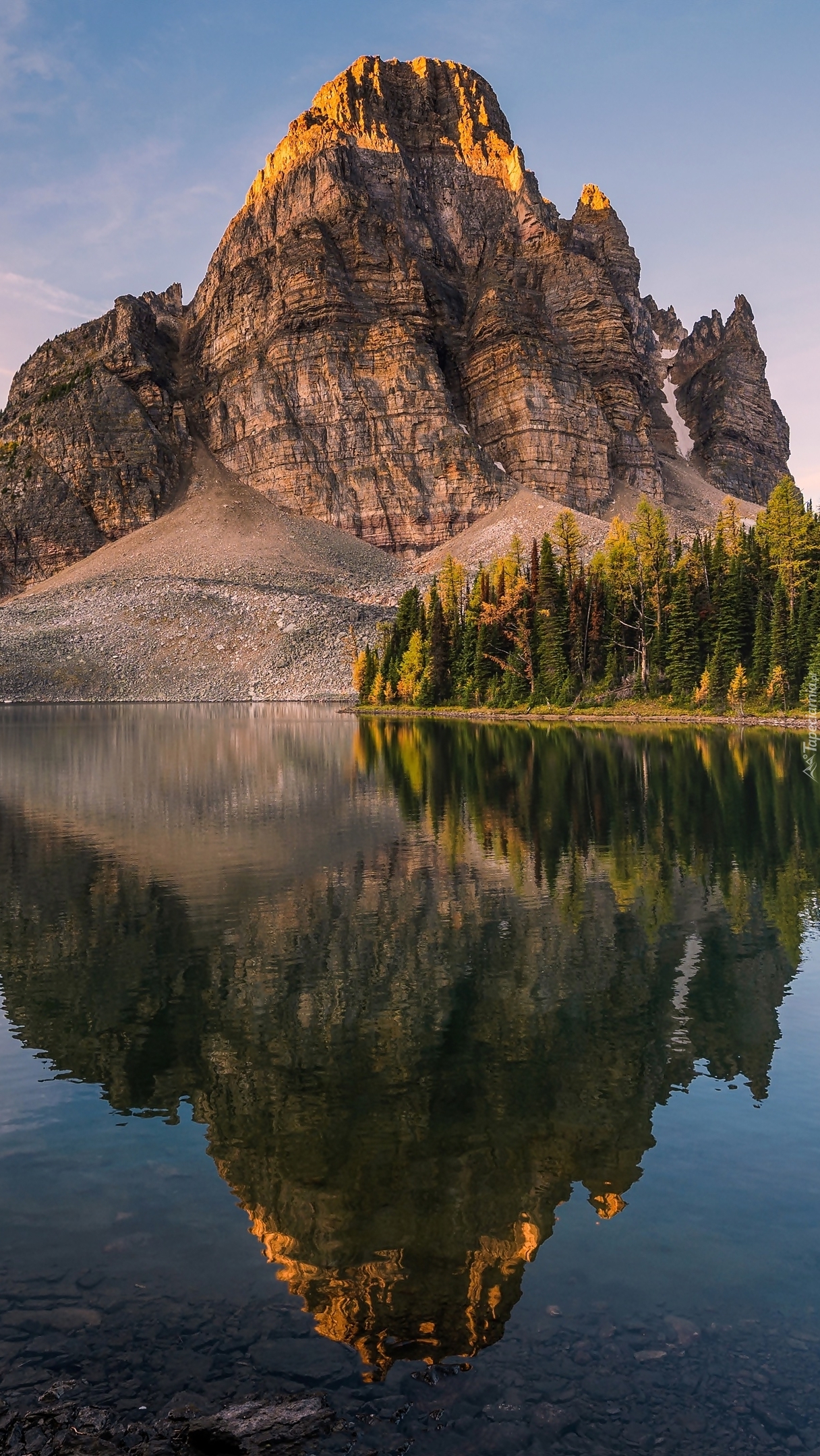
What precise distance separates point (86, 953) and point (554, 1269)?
12.7 metres

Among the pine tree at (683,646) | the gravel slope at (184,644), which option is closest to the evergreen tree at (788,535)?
the pine tree at (683,646)

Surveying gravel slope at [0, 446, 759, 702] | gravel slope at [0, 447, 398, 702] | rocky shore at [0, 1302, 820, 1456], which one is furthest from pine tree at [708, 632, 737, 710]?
rocky shore at [0, 1302, 820, 1456]

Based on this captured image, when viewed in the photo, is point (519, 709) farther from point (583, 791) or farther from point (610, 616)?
point (583, 791)

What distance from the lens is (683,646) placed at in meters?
88.8

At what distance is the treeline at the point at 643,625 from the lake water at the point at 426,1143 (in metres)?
61.1

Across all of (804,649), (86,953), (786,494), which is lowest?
(86,953)

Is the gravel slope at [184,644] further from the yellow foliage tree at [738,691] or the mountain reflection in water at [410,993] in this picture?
the mountain reflection in water at [410,993]

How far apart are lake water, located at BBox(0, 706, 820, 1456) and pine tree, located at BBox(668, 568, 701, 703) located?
6386 cm

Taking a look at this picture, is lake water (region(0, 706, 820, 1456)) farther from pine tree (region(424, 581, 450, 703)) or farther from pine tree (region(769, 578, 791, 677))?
pine tree (region(424, 581, 450, 703))

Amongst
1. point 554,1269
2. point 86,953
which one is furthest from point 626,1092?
point 86,953

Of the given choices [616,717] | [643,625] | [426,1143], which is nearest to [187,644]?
[643,625]

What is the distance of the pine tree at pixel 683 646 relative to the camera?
88312mm

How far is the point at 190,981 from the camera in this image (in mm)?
16531

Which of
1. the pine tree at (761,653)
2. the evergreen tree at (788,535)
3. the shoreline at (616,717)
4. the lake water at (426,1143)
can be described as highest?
the evergreen tree at (788,535)
